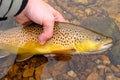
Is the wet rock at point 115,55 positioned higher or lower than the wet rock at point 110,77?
higher

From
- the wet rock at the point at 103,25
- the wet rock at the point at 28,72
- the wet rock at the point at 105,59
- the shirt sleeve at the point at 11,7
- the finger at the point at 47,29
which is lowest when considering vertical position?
the wet rock at the point at 28,72

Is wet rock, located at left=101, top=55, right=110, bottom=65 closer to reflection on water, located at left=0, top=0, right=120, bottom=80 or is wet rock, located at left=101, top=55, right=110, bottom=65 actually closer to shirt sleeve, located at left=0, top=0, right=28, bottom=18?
reflection on water, located at left=0, top=0, right=120, bottom=80

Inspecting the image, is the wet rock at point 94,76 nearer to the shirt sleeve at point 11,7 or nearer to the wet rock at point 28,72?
the wet rock at point 28,72

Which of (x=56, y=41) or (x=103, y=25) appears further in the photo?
(x=103, y=25)

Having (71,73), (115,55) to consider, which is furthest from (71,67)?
(115,55)

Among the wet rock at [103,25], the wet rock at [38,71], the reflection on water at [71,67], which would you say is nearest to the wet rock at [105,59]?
the reflection on water at [71,67]

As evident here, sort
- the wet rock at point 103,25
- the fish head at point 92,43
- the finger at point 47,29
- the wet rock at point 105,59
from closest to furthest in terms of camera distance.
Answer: the finger at point 47,29 → the fish head at point 92,43 → the wet rock at point 105,59 → the wet rock at point 103,25

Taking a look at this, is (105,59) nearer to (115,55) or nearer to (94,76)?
(115,55)
